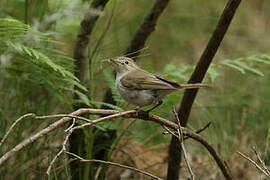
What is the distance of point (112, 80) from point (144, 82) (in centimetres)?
35

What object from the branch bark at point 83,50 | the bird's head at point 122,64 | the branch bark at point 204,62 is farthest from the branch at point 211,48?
the branch bark at point 83,50

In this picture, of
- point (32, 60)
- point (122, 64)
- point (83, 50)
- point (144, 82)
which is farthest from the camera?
point (122, 64)

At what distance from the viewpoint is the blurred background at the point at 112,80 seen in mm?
3180

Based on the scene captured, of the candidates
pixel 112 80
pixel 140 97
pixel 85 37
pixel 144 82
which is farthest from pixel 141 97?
pixel 85 37

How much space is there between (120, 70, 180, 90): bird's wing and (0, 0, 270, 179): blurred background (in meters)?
0.14

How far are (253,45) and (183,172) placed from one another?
10.7 feet

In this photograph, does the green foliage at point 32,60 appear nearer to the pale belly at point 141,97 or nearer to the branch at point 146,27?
the pale belly at point 141,97

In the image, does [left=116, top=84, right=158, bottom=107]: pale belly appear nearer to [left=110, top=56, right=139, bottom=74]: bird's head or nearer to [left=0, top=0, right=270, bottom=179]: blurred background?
[left=0, top=0, right=270, bottom=179]: blurred background

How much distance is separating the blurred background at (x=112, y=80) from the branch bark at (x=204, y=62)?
15cm

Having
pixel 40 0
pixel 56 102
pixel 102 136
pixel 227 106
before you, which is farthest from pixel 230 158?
pixel 40 0

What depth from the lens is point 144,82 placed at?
129 inches

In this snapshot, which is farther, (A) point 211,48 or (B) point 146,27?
(B) point 146,27

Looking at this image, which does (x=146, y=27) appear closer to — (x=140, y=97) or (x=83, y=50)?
(x=83, y=50)

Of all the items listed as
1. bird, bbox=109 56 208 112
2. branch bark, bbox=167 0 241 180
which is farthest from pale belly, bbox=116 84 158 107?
branch bark, bbox=167 0 241 180
